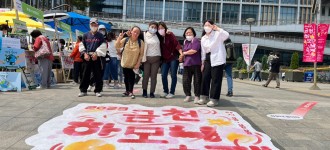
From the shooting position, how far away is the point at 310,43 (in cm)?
1466

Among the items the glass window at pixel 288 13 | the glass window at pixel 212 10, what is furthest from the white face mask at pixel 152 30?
the glass window at pixel 288 13

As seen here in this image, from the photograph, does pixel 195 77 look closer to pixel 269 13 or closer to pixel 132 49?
pixel 132 49

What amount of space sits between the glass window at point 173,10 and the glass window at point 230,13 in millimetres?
8953

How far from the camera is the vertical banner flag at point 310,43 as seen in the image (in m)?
14.4

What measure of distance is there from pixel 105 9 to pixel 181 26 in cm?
2025

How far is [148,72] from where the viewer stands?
281 inches

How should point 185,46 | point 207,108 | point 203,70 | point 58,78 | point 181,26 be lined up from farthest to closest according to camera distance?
point 181,26
point 58,78
point 185,46
point 203,70
point 207,108

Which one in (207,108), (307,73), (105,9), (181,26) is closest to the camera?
(207,108)

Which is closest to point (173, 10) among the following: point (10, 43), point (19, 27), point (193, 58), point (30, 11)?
point (30, 11)

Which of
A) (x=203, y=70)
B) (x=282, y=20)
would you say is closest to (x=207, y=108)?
(x=203, y=70)

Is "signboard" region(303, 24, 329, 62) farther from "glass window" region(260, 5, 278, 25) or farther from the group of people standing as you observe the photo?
"glass window" region(260, 5, 278, 25)

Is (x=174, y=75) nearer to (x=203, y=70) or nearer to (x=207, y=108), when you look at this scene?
(x=203, y=70)

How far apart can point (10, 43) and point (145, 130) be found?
5.16 m

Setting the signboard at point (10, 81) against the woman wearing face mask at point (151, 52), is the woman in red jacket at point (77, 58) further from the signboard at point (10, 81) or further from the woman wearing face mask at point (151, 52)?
the woman wearing face mask at point (151, 52)
